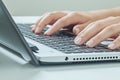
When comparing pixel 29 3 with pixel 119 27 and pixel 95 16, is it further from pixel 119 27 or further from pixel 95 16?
pixel 119 27

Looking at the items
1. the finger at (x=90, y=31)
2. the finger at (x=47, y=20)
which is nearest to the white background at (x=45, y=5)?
the finger at (x=47, y=20)

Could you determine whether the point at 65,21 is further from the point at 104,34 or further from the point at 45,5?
the point at 45,5

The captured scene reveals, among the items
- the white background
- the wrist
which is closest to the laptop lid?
the wrist

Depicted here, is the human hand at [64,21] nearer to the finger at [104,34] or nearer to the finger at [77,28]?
the finger at [77,28]

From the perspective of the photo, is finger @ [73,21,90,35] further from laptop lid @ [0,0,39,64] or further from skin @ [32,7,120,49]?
laptop lid @ [0,0,39,64]

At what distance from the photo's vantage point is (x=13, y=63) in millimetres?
594

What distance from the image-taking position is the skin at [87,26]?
667 mm

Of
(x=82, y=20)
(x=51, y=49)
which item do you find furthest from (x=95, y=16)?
(x=51, y=49)

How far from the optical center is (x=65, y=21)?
813 mm

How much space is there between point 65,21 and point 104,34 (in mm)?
167

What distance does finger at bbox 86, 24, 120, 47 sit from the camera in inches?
25.7

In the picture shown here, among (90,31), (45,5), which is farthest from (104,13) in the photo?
(45,5)

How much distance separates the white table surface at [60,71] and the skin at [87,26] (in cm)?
8

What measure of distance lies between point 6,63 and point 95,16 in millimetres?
439
